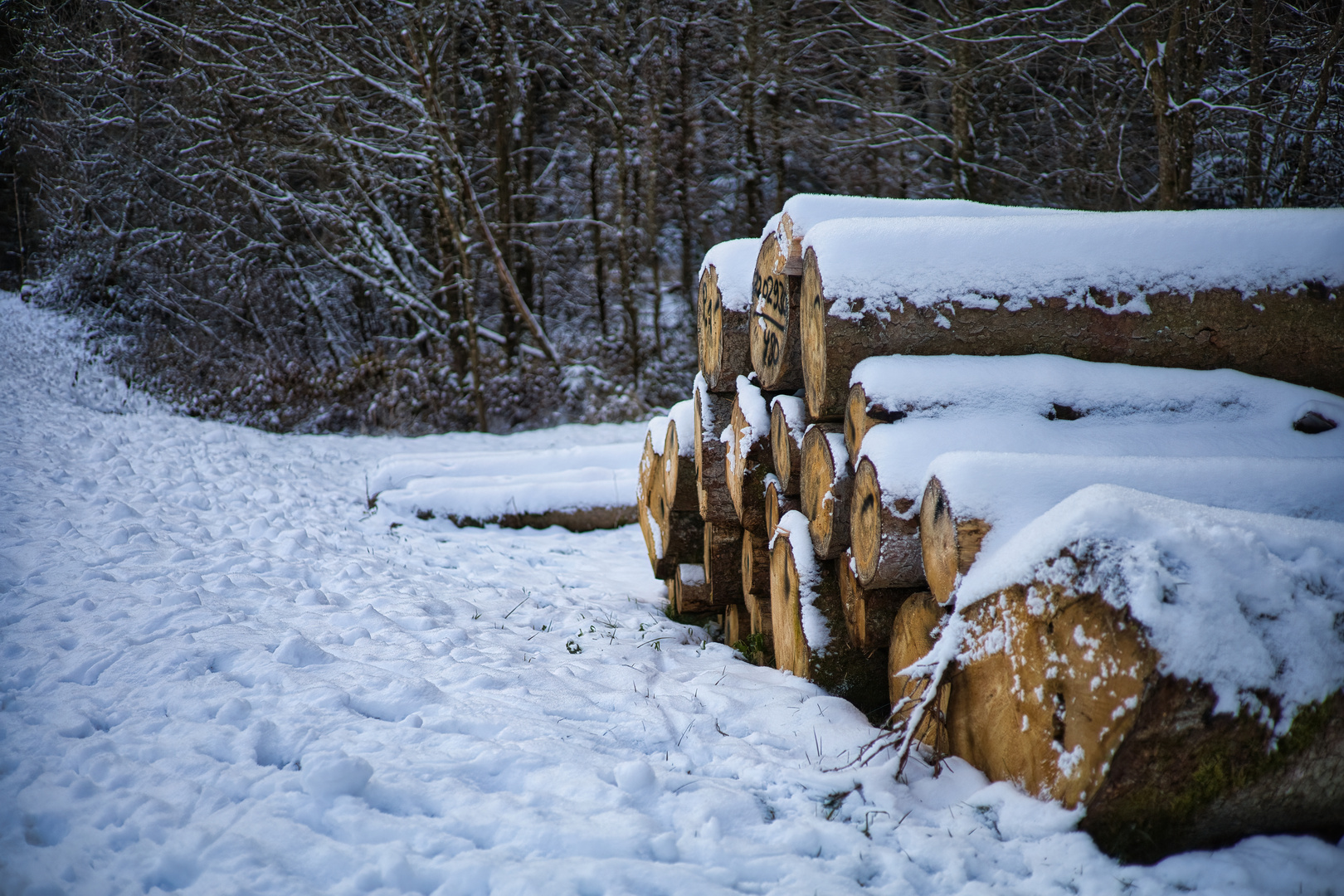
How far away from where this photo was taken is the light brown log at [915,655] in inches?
84.9

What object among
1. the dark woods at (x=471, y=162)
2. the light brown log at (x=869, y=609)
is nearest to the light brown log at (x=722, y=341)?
the light brown log at (x=869, y=609)

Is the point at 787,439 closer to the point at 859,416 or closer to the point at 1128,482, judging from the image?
the point at 859,416

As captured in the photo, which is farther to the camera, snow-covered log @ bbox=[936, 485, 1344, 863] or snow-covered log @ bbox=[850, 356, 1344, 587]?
snow-covered log @ bbox=[850, 356, 1344, 587]

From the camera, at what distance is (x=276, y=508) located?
212 inches

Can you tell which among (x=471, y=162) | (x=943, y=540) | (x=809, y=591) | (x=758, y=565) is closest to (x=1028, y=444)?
(x=943, y=540)

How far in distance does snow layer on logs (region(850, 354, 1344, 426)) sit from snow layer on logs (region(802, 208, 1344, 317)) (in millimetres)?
214

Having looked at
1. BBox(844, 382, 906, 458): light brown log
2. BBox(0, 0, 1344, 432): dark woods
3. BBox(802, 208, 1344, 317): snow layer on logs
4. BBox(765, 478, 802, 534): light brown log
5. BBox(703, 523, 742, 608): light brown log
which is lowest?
BBox(703, 523, 742, 608): light brown log

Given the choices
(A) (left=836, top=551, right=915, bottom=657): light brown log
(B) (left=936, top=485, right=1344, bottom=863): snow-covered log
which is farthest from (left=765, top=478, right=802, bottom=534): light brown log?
(B) (left=936, top=485, right=1344, bottom=863): snow-covered log

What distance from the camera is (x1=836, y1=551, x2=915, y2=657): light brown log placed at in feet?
8.24

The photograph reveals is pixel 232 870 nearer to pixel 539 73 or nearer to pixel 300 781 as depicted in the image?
pixel 300 781

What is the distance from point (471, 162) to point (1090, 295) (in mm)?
12635

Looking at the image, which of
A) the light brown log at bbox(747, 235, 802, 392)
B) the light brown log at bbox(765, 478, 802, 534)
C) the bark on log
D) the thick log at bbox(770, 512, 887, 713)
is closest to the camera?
the bark on log

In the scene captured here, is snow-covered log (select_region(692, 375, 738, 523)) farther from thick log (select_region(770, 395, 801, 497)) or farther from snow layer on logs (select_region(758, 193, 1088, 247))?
snow layer on logs (select_region(758, 193, 1088, 247))

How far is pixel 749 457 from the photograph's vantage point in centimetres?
327
